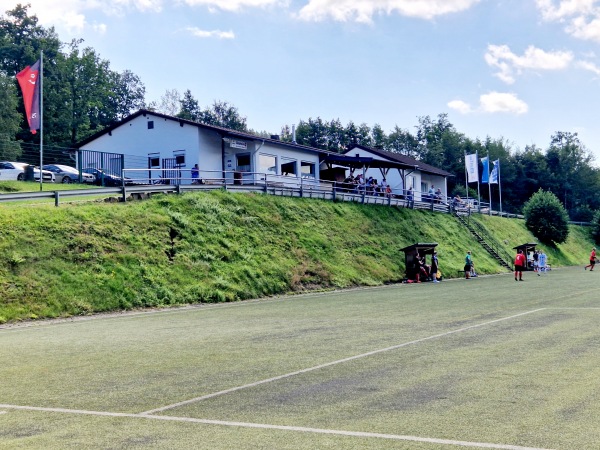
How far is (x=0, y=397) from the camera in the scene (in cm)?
780

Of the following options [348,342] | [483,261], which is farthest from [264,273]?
[483,261]

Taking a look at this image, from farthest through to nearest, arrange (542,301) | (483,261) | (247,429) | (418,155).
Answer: (418,155)
(483,261)
(542,301)
(247,429)

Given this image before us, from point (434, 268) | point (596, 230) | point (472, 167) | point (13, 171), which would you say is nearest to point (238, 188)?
point (434, 268)

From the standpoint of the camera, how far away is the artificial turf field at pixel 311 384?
19.1ft

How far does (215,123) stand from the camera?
104 m

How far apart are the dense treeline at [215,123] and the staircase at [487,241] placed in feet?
109

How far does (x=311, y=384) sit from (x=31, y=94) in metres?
23.8

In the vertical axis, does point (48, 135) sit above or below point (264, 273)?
above

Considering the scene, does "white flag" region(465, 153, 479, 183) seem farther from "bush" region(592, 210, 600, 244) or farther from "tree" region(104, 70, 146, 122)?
"tree" region(104, 70, 146, 122)

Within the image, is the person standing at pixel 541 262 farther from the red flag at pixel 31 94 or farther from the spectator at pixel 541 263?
the red flag at pixel 31 94

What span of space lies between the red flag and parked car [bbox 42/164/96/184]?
409 inches

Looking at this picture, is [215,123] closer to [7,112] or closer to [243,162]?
[7,112]

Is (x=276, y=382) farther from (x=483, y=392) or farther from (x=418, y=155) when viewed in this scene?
(x=418, y=155)

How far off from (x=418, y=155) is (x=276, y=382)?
10984 centimetres
